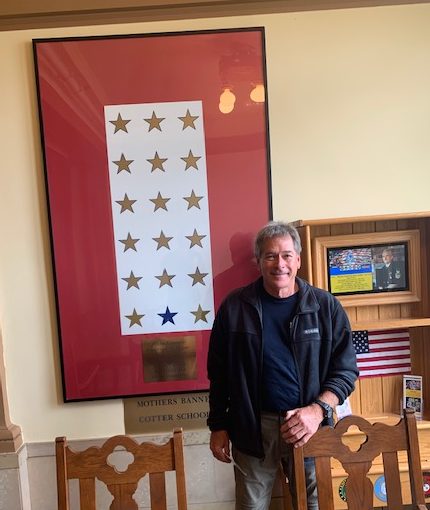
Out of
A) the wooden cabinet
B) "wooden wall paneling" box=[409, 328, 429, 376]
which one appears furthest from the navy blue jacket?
"wooden wall paneling" box=[409, 328, 429, 376]

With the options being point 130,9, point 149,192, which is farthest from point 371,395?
point 130,9

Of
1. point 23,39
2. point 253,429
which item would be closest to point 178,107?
point 23,39

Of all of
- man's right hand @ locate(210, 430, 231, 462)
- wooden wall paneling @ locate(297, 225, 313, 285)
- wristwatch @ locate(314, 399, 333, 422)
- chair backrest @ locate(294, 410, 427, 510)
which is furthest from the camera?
wooden wall paneling @ locate(297, 225, 313, 285)

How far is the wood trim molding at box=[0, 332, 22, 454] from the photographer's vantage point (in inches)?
84.3

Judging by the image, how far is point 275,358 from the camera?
1.58 metres

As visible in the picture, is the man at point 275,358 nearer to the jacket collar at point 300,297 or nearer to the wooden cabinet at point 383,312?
the jacket collar at point 300,297

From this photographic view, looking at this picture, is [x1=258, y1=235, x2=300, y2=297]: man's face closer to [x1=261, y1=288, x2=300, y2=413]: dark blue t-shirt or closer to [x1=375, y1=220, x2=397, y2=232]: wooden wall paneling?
[x1=261, y1=288, x2=300, y2=413]: dark blue t-shirt

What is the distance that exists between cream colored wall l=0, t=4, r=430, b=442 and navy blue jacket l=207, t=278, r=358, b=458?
714mm

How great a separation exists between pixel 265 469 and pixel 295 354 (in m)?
0.46

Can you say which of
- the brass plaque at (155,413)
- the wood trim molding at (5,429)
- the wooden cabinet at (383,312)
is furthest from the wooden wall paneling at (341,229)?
the wood trim molding at (5,429)

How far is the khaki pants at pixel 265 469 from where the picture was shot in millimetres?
1614

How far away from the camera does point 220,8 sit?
6.92ft

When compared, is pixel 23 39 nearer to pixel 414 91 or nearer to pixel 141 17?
pixel 141 17

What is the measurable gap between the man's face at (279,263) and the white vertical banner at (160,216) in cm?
62
